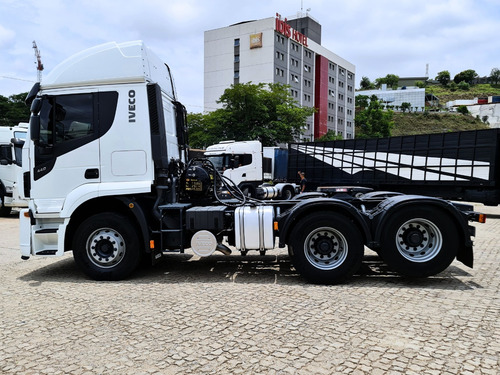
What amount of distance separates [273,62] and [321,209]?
61278 mm

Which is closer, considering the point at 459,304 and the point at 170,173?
the point at 459,304

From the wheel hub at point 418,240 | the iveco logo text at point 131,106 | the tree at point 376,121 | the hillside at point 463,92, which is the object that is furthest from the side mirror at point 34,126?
the hillside at point 463,92

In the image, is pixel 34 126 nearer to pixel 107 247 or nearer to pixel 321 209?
pixel 107 247

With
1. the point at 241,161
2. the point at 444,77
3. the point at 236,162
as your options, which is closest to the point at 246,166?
the point at 241,161

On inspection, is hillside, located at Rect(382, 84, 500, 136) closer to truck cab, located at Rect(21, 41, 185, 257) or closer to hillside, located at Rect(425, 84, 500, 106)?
hillside, located at Rect(425, 84, 500, 106)

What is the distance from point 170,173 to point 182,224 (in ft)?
3.10

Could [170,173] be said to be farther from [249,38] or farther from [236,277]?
[249,38]

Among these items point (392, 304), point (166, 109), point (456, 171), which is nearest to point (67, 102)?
point (166, 109)

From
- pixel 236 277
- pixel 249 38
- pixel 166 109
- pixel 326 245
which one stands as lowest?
pixel 236 277

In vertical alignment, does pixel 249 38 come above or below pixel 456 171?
above

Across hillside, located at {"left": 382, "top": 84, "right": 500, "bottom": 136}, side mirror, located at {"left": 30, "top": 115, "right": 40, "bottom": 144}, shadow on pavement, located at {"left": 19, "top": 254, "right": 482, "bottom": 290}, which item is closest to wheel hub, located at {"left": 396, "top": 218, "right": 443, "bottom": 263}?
shadow on pavement, located at {"left": 19, "top": 254, "right": 482, "bottom": 290}

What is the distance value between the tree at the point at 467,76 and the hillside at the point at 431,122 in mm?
78555

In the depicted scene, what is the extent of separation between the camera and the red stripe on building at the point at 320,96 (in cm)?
7675

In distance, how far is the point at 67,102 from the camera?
5.59 m
